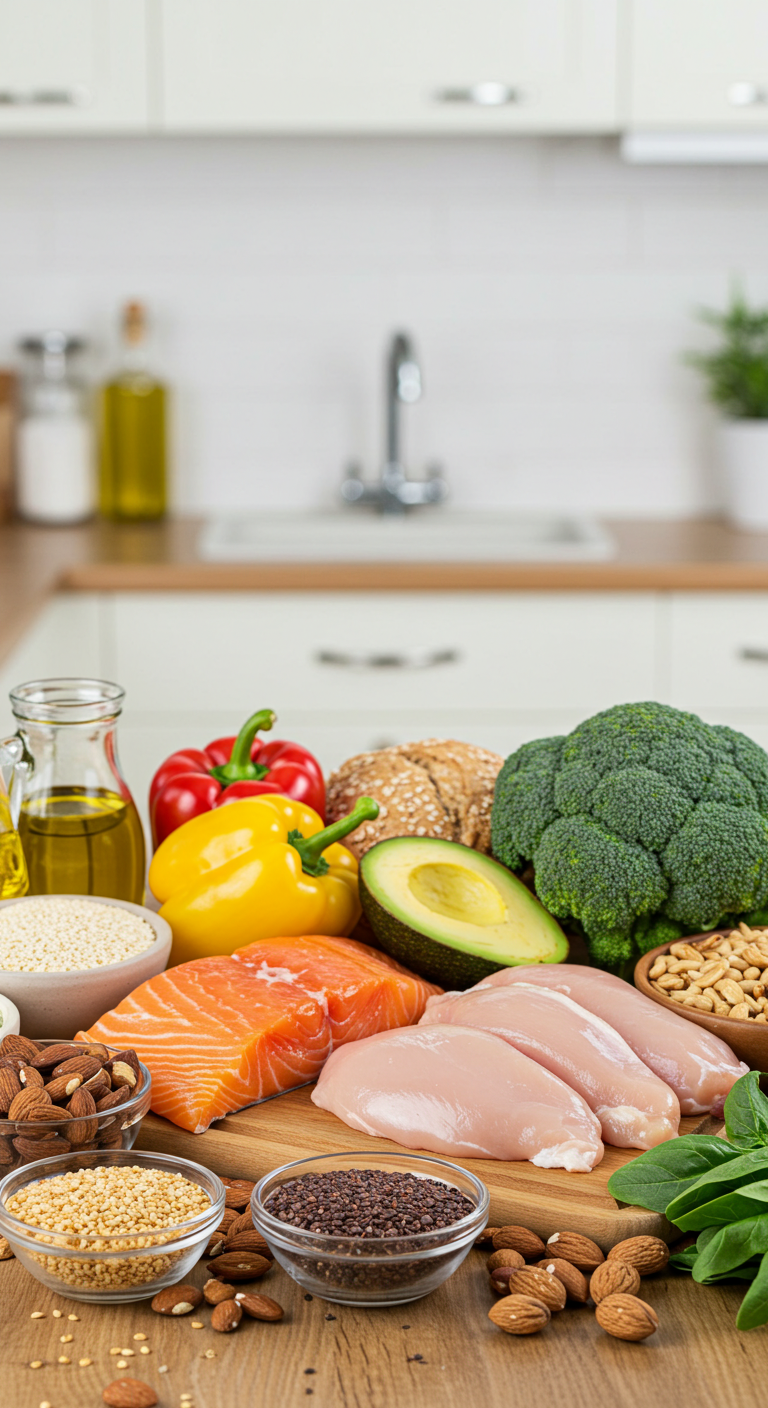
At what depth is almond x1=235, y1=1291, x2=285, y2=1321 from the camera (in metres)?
0.74

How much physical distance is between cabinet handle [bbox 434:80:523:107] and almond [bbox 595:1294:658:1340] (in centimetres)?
254

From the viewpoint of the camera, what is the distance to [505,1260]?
0.79m

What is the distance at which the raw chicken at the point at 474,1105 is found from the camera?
0.88 m

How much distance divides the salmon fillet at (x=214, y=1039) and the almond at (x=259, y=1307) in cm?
18

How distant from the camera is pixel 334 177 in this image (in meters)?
3.23

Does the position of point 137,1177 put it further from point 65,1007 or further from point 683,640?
point 683,640

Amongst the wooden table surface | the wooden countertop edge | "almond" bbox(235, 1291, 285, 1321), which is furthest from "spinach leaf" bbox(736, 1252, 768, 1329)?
the wooden countertop edge

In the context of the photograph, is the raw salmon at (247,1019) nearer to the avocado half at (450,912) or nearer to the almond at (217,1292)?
the avocado half at (450,912)

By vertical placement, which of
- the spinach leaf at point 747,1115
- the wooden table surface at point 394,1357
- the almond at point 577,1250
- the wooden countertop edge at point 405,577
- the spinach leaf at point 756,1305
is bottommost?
the wooden table surface at point 394,1357

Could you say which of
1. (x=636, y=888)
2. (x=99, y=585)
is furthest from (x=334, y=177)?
(x=636, y=888)

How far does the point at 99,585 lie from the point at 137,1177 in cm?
198

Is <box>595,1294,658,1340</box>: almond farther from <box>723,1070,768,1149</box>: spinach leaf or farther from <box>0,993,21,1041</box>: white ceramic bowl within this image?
<box>0,993,21,1041</box>: white ceramic bowl

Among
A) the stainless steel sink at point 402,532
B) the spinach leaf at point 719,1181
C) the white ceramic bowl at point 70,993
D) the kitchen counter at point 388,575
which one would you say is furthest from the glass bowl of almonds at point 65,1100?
the stainless steel sink at point 402,532

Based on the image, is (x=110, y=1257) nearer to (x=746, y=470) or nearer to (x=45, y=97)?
(x=45, y=97)
